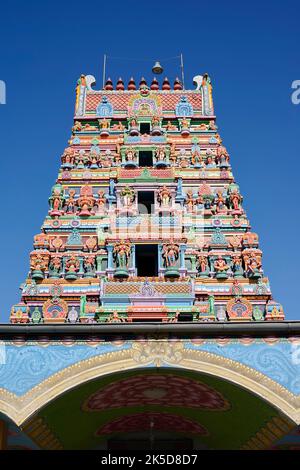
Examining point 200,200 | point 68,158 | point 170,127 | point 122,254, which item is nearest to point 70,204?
point 68,158

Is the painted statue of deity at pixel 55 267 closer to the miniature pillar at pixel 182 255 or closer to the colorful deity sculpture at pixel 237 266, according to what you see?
the miniature pillar at pixel 182 255

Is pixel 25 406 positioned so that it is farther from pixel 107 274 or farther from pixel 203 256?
pixel 203 256

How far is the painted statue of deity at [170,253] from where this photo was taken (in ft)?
59.4

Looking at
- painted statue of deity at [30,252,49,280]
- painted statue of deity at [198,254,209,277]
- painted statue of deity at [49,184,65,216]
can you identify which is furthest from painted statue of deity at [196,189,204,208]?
painted statue of deity at [30,252,49,280]

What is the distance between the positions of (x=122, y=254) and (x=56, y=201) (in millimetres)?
3223

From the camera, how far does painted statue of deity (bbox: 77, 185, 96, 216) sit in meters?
19.6

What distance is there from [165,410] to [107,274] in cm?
473

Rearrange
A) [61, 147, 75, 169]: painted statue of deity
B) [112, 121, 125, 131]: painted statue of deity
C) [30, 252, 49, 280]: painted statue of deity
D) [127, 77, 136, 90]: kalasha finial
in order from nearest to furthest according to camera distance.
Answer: [30, 252, 49, 280]: painted statue of deity < [61, 147, 75, 169]: painted statue of deity < [112, 121, 125, 131]: painted statue of deity < [127, 77, 136, 90]: kalasha finial

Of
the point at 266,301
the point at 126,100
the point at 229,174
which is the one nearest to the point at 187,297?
the point at 266,301

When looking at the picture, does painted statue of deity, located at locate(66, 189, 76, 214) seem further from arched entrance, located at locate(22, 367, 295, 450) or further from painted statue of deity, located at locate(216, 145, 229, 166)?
arched entrance, located at locate(22, 367, 295, 450)

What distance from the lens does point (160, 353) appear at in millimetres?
11828

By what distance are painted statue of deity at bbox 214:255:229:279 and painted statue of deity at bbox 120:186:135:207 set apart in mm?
3520

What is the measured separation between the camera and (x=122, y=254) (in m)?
18.1

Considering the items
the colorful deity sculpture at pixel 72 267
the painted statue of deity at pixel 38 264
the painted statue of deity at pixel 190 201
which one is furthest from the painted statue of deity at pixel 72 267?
the painted statue of deity at pixel 190 201
